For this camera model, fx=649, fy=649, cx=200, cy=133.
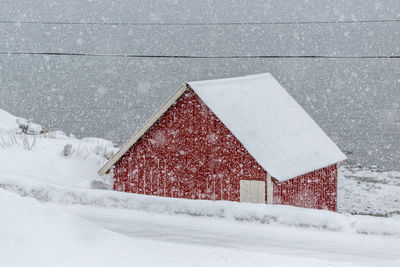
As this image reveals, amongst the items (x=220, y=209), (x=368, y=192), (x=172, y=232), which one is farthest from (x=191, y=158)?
(x=368, y=192)

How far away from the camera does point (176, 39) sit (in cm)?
19512

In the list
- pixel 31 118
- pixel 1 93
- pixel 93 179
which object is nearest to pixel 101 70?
pixel 1 93

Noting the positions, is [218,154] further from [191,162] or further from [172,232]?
[172,232]

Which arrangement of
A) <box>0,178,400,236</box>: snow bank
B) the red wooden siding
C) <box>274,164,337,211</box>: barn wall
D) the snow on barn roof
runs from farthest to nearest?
<box>274,164,337,211</box>: barn wall → the snow on barn roof → the red wooden siding → <box>0,178,400,236</box>: snow bank

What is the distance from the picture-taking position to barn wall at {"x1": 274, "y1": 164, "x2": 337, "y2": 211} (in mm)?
21562

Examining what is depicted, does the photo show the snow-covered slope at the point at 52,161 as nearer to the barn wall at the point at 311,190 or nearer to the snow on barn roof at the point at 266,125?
the snow on barn roof at the point at 266,125

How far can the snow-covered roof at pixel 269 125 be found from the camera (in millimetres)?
21344

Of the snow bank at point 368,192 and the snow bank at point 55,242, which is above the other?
the snow bank at point 368,192

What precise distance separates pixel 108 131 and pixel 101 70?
67.9 metres

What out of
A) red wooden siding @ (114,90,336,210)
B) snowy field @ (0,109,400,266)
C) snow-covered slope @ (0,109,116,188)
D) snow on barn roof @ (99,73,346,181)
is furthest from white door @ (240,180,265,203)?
snow-covered slope @ (0,109,116,188)

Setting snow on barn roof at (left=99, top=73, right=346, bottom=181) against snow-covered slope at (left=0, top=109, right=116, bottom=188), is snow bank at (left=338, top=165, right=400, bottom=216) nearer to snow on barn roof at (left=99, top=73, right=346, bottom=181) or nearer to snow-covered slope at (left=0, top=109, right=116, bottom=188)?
snow on barn roof at (left=99, top=73, right=346, bottom=181)

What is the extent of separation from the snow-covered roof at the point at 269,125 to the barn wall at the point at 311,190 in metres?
0.51

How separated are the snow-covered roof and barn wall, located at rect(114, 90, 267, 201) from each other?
15.6 inches

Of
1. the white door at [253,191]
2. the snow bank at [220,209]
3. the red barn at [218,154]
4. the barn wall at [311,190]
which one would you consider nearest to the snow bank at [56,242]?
the snow bank at [220,209]
